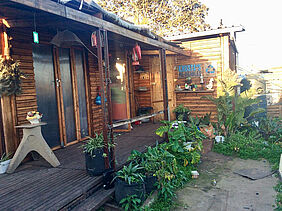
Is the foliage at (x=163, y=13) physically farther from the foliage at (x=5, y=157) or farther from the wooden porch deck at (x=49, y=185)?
the foliage at (x=5, y=157)

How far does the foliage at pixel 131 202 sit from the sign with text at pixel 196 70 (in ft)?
20.7

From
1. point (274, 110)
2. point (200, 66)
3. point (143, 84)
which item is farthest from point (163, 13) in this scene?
point (274, 110)

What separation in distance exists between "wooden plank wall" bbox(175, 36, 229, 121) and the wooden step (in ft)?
19.2

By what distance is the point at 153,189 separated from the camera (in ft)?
12.6

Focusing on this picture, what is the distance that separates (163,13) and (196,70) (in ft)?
33.4

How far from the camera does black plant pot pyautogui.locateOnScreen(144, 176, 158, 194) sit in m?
3.77

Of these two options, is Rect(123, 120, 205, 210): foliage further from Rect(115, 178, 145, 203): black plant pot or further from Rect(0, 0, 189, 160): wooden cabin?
Rect(0, 0, 189, 160): wooden cabin

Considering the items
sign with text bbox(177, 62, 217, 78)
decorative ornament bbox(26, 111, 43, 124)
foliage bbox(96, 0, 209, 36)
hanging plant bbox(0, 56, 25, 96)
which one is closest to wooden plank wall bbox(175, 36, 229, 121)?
sign with text bbox(177, 62, 217, 78)

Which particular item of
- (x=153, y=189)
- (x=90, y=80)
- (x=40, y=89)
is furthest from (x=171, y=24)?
(x=153, y=189)

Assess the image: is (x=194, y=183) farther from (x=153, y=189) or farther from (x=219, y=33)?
(x=219, y=33)

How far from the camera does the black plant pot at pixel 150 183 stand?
3.77m

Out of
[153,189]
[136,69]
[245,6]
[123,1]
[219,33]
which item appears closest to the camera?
[153,189]

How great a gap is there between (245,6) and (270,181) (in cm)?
1984

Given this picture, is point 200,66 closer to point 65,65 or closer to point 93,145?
point 65,65
